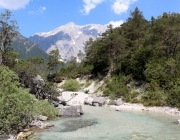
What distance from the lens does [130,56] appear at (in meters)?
46.5

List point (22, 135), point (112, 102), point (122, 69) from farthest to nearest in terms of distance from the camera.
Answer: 1. point (122, 69)
2. point (112, 102)
3. point (22, 135)

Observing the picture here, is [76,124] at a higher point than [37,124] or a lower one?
lower

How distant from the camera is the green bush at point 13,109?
635 inches

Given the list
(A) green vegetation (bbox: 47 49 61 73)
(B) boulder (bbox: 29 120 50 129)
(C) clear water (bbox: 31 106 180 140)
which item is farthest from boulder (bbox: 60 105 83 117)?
(A) green vegetation (bbox: 47 49 61 73)

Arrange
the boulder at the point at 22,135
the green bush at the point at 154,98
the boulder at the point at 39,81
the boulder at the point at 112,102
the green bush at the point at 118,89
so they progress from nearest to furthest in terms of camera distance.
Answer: the boulder at the point at 22,135, the boulder at the point at 39,81, the green bush at the point at 154,98, the boulder at the point at 112,102, the green bush at the point at 118,89

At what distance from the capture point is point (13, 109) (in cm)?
1670

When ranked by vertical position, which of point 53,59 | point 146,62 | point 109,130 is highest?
point 53,59

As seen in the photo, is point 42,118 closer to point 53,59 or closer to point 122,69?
point 122,69

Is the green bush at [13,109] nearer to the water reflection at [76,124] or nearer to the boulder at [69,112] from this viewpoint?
the water reflection at [76,124]

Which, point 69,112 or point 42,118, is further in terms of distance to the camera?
point 69,112

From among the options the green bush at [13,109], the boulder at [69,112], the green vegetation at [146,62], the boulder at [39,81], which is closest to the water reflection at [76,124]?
the boulder at [69,112]

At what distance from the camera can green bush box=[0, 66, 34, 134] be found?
16125 millimetres

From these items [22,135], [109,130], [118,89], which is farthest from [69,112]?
[118,89]

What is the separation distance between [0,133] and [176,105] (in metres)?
23.4
